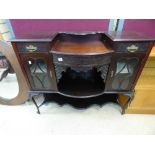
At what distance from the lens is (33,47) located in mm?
1044

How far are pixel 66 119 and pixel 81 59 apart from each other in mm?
919

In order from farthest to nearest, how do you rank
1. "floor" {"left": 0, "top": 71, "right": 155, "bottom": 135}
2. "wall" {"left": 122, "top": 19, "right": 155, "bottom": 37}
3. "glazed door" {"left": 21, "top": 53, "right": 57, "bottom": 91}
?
"floor" {"left": 0, "top": 71, "right": 155, "bottom": 135}
"wall" {"left": 122, "top": 19, "right": 155, "bottom": 37}
"glazed door" {"left": 21, "top": 53, "right": 57, "bottom": 91}

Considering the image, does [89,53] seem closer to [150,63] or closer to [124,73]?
[124,73]

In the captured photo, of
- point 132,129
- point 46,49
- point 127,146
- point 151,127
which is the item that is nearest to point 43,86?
point 46,49

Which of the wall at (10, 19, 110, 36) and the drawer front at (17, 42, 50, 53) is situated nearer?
the drawer front at (17, 42, 50, 53)

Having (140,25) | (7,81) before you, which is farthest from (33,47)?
(140,25)

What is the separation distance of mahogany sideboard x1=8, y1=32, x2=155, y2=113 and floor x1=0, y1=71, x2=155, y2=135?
42 centimetres

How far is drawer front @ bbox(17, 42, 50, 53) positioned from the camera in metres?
1.02

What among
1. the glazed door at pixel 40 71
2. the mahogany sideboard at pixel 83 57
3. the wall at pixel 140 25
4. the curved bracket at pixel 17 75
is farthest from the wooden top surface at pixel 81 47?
the curved bracket at pixel 17 75

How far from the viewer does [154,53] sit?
4.09 ft

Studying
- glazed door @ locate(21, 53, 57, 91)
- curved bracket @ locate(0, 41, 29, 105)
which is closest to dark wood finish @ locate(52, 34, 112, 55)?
glazed door @ locate(21, 53, 57, 91)

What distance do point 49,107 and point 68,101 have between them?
0.93 ft

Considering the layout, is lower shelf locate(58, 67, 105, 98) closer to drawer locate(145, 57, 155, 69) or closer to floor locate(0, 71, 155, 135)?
floor locate(0, 71, 155, 135)
